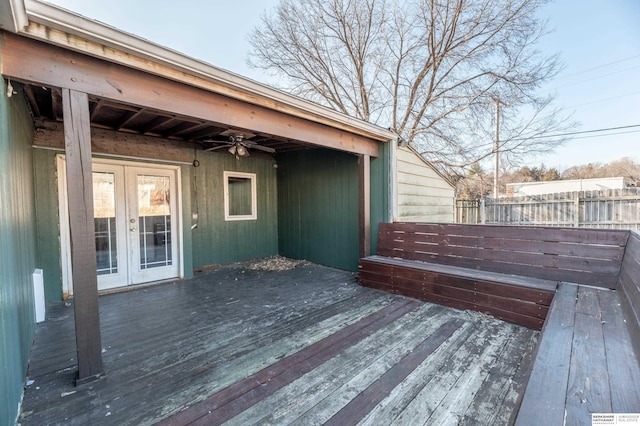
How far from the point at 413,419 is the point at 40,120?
516 centimetres

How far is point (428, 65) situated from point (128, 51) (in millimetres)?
9460

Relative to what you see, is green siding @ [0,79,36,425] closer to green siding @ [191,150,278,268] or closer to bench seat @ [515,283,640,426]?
bench seat @ [515,283,640,426]

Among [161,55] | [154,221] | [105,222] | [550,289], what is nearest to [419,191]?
[550,289]

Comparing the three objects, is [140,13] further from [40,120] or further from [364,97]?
[364,97]

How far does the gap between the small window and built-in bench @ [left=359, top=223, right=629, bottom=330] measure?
2.98 meters

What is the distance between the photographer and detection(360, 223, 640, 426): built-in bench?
1193 mm

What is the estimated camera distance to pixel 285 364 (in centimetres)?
215

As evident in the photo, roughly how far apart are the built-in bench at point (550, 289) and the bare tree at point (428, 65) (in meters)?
6.77

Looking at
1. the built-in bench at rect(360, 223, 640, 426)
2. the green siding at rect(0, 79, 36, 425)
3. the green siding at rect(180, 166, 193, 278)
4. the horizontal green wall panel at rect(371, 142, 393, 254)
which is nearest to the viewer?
the built-in bench at rect(360, 223, 640, 426)

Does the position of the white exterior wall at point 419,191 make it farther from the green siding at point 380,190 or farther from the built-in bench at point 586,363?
the built-in bench at point 586,363

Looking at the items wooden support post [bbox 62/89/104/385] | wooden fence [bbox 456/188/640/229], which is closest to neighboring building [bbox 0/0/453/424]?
wooden support post [bbox 62/89/104/385]

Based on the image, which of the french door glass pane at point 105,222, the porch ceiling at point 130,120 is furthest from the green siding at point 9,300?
the french door glass pane at point 105,222

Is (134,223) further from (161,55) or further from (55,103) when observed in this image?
(161,55)

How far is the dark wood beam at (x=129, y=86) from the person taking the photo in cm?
175
